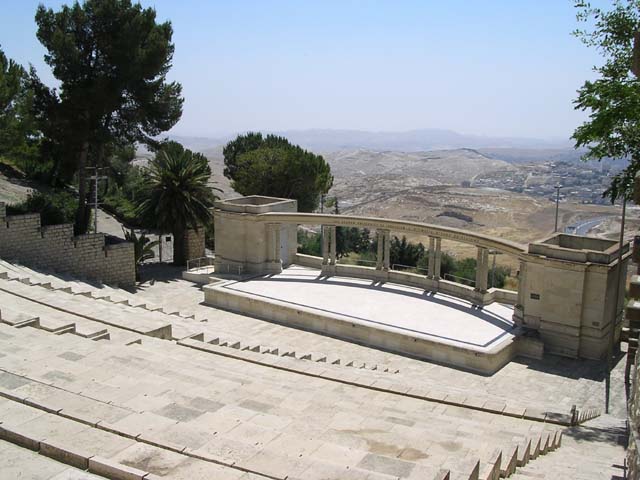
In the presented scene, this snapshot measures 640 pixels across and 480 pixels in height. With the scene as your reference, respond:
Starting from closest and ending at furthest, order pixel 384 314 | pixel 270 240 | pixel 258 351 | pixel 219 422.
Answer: pixel 219 422
pixel 258 351
pixel 384 314
pixel 270 240

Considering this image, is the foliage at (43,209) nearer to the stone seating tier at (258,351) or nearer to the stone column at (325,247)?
the stone seating tier at (258,351)

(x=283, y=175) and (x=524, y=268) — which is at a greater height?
(x=283, y=175)

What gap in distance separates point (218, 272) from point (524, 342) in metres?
15.1

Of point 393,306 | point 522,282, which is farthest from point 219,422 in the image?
point 522,282

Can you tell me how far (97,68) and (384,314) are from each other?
18238 millimetres

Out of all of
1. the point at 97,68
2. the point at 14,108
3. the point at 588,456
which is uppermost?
the point at 97,68

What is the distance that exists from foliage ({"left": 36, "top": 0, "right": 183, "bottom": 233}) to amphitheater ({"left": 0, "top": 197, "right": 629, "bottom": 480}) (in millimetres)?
6305

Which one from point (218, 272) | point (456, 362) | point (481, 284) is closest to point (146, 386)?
point (456, 362)

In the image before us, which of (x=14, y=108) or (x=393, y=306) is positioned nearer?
(x=393, y=306)

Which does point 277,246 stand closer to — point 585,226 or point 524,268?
point 524,268

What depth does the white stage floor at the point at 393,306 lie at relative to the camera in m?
22.7

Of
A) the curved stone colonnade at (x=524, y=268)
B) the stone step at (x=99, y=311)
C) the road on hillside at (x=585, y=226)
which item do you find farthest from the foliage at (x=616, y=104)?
the road on hillside at (x=585, y=226)

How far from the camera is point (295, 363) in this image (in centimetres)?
1767

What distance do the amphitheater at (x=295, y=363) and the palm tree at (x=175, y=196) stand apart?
1.96 m
